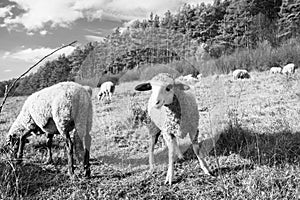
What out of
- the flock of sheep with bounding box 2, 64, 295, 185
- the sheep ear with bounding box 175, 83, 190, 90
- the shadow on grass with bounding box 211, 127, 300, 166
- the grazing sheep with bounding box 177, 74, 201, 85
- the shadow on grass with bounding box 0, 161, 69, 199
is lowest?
the shadow on grass with bounding box 0, 161, 69, 199

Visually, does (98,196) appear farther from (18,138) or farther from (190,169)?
(18,138)

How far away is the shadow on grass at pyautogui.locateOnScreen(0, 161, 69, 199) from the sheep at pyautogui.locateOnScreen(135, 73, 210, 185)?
5.70 feet

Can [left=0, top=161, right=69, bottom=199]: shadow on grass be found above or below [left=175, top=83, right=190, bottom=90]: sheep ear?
below

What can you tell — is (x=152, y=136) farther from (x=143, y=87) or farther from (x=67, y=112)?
(x=67, y=112)

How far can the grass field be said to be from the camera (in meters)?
3.52

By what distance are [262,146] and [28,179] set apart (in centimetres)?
362

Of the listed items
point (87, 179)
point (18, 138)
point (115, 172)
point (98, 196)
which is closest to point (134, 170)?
point (115, 172)

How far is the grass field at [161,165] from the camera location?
352 cm

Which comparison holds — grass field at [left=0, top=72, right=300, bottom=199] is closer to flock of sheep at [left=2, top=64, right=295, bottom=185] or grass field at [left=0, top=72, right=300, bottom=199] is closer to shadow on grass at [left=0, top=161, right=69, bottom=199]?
shadow on grass at [left=0, top=161, right=69, bottom=199]

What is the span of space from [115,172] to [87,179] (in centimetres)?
47

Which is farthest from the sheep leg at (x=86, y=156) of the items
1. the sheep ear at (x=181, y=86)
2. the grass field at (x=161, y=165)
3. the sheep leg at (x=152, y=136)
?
the sheep ear at (x=181, y=86)

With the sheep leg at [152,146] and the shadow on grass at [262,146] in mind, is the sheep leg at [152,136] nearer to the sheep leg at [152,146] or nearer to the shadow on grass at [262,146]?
the sheep leg at [152,146]

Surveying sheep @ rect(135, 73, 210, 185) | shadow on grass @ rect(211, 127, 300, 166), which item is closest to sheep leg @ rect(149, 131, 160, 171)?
sheep @ rect(135, 73, 210, 185)

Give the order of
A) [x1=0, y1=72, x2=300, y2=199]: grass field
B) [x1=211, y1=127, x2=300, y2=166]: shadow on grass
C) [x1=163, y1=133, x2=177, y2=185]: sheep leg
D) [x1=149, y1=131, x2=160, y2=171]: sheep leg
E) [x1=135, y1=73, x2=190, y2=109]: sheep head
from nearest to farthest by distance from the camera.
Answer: [x1=135, y1=73, x2=190, y2=109]: sheep head
[x1=0, y1=72, x2=300, y2=199]: grass field
[x1=163, y1=133, x2=177, y2=185]: sheep leg
[x1=211, y1=127, x2=300, y2=166]: shadow on grass
[x1=149, y1=131, x2=160, y2=171]: sheep leg
